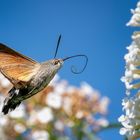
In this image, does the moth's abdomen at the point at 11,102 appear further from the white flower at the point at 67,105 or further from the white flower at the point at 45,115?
the white flower at the point at 67,105

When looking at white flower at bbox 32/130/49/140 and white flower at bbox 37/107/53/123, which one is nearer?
white flower at bbox 32/130/49/140

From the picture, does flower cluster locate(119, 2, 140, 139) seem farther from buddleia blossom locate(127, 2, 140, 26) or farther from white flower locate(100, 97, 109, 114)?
→ white flower locate(100, 97, 109, 114)

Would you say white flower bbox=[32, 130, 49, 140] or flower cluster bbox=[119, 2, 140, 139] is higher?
white flower bbox=[32, 130, 49, 140]

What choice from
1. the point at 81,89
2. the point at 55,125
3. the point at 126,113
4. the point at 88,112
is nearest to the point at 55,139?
the point at 55,125

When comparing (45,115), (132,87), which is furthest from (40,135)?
(132,87)

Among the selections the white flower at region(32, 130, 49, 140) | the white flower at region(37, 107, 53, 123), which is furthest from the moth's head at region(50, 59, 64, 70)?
the white flower at region(37, 107, 53, 123)

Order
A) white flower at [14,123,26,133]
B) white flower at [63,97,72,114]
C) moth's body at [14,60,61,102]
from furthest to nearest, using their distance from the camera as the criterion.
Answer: white flower at [63,97,72,114] → white flower at [14,123,26,133] → moth's body at [14,60,61,102]

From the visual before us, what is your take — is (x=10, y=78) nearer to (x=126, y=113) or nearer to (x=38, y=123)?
(x=126, y=113)

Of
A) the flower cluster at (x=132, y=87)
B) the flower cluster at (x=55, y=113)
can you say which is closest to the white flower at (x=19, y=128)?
the flower cluster at (x=55, y=113)
